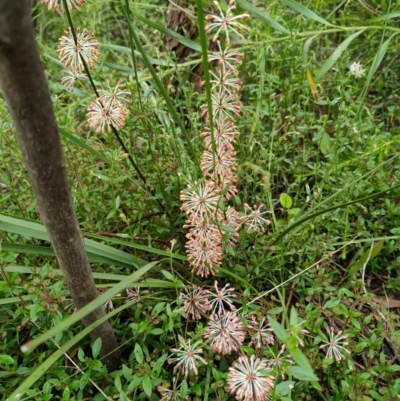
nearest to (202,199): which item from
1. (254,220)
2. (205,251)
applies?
(205,251)

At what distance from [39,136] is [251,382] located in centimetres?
71

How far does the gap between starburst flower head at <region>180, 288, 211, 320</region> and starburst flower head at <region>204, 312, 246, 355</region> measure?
6 centimetres

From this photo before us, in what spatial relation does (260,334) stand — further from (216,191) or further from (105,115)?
(105,115)

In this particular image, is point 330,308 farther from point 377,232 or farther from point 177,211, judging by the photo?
point 177,211

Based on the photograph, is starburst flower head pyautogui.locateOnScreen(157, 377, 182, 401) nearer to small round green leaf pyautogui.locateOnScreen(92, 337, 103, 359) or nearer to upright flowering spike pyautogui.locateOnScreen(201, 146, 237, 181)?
small round green leaf pyautogui.locateOnScreen(92, 337, 103, 359)

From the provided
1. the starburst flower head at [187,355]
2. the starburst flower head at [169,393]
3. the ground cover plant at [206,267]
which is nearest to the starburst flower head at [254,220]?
the ground cover plant at [206,267]

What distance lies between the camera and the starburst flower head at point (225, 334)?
1166 millimetres

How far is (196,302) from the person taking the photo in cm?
127

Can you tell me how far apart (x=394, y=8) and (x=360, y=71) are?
421mm

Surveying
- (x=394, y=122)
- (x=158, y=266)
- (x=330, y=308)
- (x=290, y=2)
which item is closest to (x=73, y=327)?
(x=158, y=266)

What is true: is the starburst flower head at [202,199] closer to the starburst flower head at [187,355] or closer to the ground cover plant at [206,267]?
the ground cover plant at [206,267]

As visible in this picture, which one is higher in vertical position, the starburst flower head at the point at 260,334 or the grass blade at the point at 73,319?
the grass blade at the point at 73,319

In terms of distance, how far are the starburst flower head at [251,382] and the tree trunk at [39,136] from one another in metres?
0.38

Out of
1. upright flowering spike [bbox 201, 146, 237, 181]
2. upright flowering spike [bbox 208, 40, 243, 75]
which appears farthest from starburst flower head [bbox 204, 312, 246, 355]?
upright flowering spike [bbox 208, 40, 243, 75]
